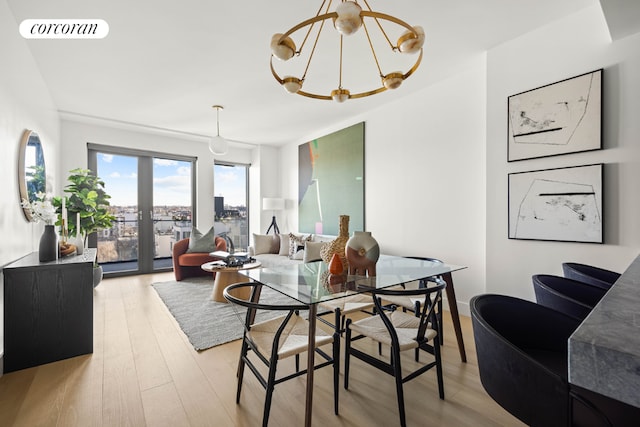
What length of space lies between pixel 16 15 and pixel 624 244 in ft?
15.8

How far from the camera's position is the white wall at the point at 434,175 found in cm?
309

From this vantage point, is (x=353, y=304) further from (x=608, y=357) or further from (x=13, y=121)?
(x=13, y=121)

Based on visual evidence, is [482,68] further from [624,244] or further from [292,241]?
[292,241]

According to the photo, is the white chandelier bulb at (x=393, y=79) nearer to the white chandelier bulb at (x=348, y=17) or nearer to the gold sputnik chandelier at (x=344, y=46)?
the gold sputnik chandelier at (x=344, y=46)

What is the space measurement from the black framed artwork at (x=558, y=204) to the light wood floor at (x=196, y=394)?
1.13m

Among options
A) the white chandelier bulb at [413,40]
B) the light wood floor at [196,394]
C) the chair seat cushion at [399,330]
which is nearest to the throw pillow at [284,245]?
the light wood floor at [196,394]

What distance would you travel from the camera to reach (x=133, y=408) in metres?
1.71

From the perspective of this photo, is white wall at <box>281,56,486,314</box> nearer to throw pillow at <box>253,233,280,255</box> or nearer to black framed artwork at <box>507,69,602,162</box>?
black framed artwork at <box>507,69,602,162</box>

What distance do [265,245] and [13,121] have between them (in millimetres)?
3500

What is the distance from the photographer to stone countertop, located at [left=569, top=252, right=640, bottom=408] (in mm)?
398

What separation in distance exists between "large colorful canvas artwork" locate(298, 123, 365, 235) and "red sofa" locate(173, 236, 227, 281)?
1713 millimetres

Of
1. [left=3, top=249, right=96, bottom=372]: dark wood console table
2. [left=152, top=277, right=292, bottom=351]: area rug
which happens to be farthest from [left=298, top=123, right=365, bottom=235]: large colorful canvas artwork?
[left=3, top=249, right=96, bottom=372]: dark wood console table

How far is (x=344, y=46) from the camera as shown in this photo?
2672 millimetres

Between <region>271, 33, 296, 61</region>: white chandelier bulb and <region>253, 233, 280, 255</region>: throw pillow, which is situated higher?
<region>271, 33, 296, 61</region>: white chandelier bulb
